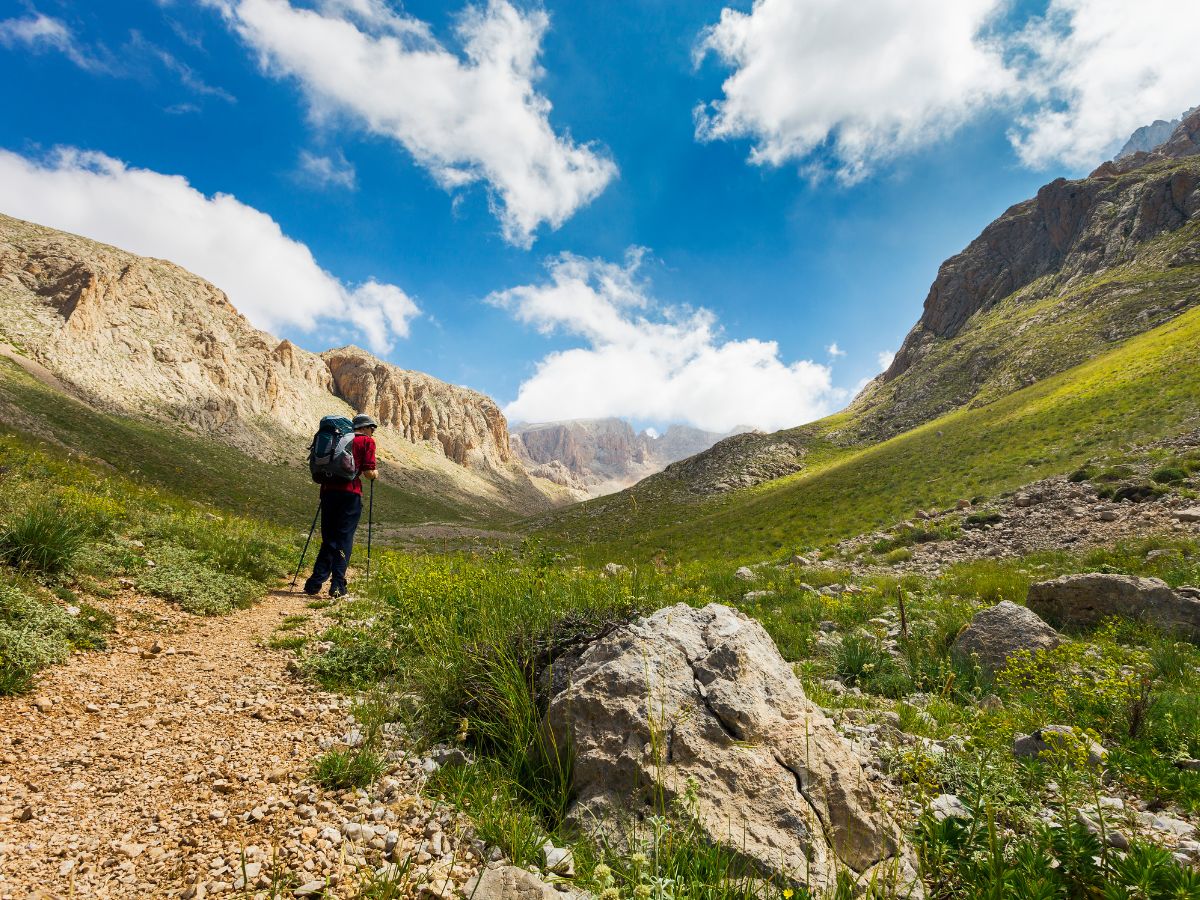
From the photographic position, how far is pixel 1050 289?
8325 cm

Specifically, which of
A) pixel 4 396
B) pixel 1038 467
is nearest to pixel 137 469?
pixel 4 396

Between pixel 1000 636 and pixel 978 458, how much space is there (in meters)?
30.8

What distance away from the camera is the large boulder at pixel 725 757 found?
2707 millimetres

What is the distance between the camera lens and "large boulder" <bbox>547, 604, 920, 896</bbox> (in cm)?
271

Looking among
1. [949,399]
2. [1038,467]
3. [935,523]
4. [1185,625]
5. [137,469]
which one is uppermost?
[949,399]

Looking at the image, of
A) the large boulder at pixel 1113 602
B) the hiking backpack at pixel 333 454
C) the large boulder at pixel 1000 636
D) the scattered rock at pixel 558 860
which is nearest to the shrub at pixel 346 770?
the scattered rock at pixel 558 860

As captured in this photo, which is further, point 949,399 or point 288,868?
point 949,399

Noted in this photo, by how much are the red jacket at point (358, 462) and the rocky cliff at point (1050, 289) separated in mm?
65931

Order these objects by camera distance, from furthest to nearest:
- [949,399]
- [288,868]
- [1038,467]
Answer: [949,399]
[1038,467]
[288,868]

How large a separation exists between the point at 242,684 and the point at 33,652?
1.64 m

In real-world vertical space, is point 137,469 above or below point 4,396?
below

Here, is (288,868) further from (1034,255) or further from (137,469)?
(1034,255)

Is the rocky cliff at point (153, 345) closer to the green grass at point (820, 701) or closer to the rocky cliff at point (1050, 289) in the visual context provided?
the green grass at point (820, 701)

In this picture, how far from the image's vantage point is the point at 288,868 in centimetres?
261
